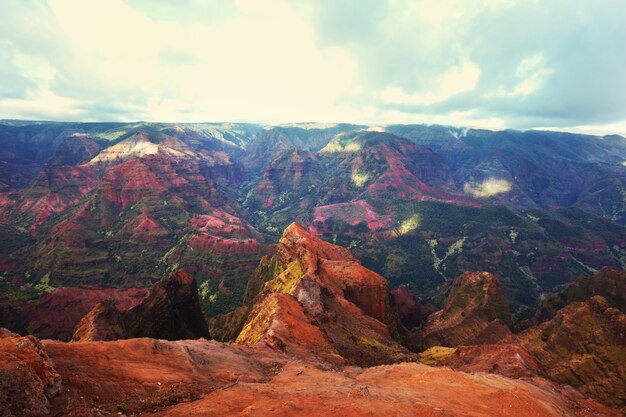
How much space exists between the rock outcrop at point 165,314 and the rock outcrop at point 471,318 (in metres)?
71.8

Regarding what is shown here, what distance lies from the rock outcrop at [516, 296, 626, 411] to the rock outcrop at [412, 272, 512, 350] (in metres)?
10.1

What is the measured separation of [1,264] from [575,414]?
255 meters

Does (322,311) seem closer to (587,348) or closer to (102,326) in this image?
(102,326)

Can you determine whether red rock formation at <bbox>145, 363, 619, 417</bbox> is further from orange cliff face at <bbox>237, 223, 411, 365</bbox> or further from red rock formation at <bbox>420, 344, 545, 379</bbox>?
orange cliff face at <bbox>237, 223, 411, 365</bbox>

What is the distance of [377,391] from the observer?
36375 millimetres

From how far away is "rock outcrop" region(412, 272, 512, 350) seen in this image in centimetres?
11256

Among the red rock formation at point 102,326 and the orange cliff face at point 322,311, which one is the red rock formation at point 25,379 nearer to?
the orange cliff face at point 322,311

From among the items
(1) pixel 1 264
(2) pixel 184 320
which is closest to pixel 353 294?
(2) pixel 184 320

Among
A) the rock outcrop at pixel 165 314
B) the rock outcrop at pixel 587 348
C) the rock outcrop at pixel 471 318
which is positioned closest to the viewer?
the rock outcrop at pixel 587 348

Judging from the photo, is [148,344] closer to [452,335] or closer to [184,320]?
[184,320]

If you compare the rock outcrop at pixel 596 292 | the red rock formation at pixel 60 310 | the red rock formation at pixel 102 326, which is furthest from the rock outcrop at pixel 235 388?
the red rock formation at pixel 60 310

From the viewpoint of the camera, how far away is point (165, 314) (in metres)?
99.6

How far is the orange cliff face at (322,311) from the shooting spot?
6894cm

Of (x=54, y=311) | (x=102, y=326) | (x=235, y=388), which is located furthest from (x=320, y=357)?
(x=54, y=311)
